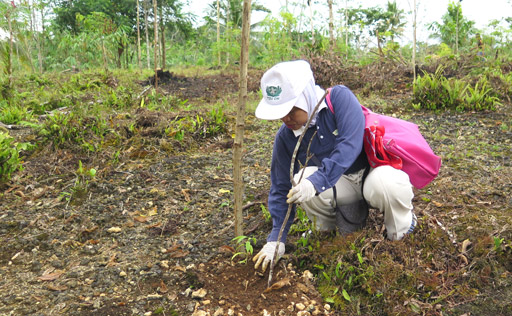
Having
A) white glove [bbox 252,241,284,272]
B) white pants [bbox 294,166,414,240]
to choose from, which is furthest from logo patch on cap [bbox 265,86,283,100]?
white glove [bbox 252,241,284,272]

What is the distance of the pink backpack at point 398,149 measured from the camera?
2.07m

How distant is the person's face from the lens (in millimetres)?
2017

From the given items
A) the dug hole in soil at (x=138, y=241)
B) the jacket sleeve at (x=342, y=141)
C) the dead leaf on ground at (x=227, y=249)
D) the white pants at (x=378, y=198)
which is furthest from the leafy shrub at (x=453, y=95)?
the dead leaf on ground at (x=227, y=249)

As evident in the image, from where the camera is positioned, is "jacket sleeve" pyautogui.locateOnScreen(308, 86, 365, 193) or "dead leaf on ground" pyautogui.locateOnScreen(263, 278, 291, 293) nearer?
"jacket sleeve" pyautogui.locateOnScreen(308, 86, 365, 193)

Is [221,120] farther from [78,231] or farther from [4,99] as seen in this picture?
[4,99]

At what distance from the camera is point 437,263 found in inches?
82.4

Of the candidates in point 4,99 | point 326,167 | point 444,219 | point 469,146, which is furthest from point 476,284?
point 4,99

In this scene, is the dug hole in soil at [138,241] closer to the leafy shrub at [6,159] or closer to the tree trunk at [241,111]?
the leafy shrub at [6,159]

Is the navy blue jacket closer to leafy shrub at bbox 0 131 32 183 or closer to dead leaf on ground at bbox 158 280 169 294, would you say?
dead leaf on ground at bbox 158 280 169 294

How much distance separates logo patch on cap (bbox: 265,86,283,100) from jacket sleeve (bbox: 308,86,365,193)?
34 cm

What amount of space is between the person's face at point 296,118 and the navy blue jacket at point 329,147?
0.34 ft

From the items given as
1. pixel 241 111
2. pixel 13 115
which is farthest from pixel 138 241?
pixel 13 115

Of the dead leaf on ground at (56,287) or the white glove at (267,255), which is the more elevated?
the white glove at (267,255)

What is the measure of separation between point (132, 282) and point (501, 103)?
553 cm
